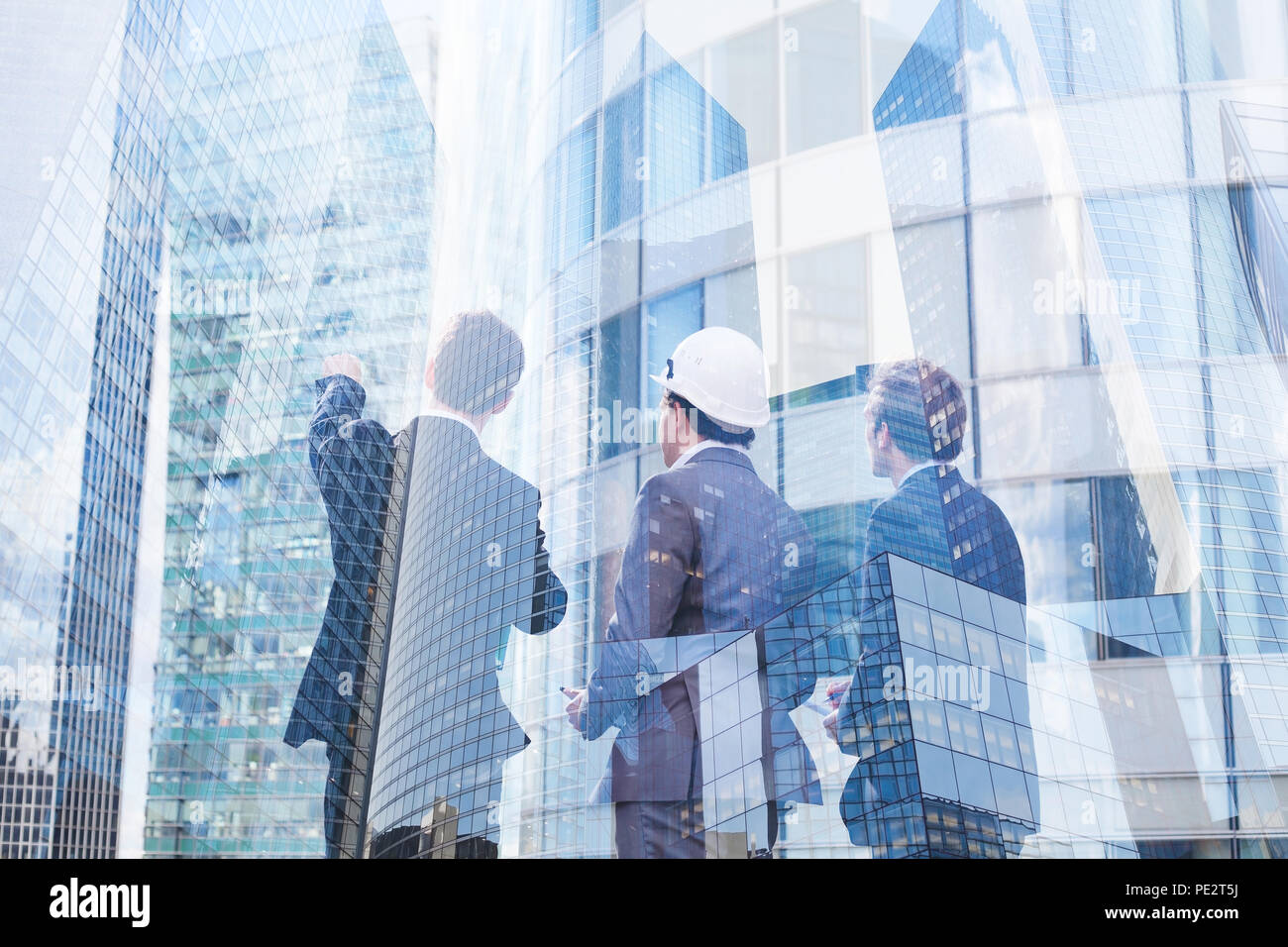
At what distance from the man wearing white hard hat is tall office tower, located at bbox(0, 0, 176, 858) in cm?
200

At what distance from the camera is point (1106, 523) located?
16.3 ft

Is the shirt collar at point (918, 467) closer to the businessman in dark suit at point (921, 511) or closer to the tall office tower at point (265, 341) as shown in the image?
the businessman in dark suit at point (921, 511)

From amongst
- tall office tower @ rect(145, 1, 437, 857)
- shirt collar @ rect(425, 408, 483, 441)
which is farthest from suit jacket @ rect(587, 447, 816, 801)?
tall office tower @ rect(145, 1, 437, 857)

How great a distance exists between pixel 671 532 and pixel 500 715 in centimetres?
103

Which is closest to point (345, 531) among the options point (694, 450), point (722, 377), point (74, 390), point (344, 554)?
point (344, 554)

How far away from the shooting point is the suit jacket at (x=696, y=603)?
4.49 meters

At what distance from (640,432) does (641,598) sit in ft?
3.02

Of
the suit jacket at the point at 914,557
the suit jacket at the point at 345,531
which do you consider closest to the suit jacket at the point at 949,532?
the suit jacket at the point at 914,557

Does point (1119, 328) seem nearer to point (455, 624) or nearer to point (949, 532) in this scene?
point (949, 532)

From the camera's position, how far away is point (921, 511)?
4.88 meters

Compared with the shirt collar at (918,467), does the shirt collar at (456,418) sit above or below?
above

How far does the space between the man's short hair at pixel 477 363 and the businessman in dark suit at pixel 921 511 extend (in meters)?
1.65

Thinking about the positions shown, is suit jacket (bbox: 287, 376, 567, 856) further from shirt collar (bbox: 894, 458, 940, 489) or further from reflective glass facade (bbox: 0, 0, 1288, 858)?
shirt collar (bbox: 894, 458, 940, 489)
